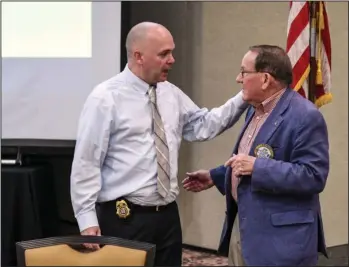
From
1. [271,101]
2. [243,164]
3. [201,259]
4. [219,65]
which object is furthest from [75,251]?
[219,65]

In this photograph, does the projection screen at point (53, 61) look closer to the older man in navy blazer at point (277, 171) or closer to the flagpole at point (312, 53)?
the flagpole at point (312, 53)

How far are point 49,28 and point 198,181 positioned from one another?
1.44 metres

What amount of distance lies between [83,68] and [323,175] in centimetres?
184

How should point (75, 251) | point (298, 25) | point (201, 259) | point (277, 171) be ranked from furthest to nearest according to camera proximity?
1. point (201, 259)
2. point (298, 25)
3. point (277, 171)
4. point (75, 251)

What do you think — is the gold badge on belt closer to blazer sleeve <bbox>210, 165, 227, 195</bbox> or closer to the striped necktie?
the striped necktie

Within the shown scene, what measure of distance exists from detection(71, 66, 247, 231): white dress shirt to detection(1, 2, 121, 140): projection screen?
102 centimetres

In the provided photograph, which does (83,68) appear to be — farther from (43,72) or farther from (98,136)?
(98,136)

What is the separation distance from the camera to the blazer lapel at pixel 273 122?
1.96 m

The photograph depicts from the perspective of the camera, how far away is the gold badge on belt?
7.51 ft

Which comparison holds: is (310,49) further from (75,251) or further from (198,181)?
(75,251)

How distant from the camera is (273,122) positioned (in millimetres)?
1972

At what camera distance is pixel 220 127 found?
254cm

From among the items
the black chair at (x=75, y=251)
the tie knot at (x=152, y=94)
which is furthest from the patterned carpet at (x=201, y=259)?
the black chair at (x=75, y=251)

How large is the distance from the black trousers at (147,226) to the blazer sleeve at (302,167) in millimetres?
548
